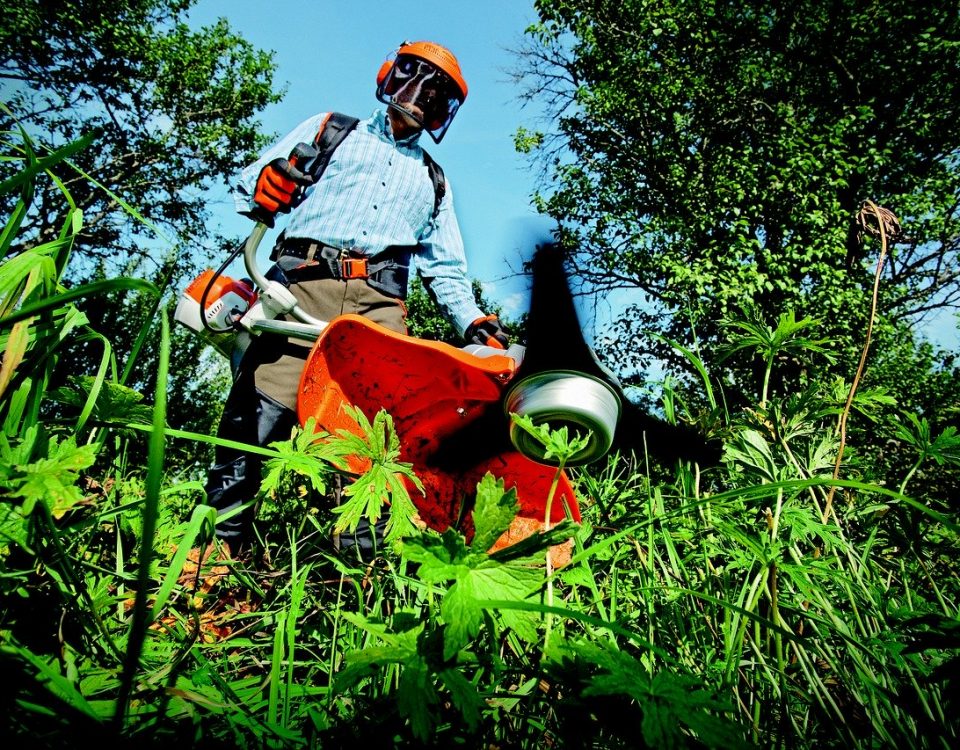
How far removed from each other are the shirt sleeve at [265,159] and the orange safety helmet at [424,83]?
0.44 metres

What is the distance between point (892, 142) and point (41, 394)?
12.9 m

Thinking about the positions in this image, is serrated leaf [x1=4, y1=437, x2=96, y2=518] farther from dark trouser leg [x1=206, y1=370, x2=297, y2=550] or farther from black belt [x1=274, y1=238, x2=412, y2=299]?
black belt [x1=274, y1=238, x2=412, y2=299]

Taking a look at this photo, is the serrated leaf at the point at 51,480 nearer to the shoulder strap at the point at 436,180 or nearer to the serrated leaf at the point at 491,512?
the serrated leaf at the point at 491,512

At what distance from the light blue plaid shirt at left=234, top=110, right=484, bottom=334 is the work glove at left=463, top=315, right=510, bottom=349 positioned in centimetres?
12

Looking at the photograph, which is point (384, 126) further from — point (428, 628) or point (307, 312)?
point (428, 628)

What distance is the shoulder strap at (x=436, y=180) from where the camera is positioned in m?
3.02

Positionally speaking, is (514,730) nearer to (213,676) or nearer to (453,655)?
(453,655)

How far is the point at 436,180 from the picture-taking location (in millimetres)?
3023

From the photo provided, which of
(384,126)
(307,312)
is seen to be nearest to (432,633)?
(307,312)

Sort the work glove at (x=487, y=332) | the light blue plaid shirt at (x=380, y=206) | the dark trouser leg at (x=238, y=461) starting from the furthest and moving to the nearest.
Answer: the light blue plaid shirt at (x=380, y=206) → the work glove at (x=487, y=332) → the dark trouser leg at (x=238, y=461)

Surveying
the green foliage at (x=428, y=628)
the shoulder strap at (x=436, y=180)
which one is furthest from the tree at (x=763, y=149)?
the green foliage at (x=428, y=628)

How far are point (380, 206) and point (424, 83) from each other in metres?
0.79

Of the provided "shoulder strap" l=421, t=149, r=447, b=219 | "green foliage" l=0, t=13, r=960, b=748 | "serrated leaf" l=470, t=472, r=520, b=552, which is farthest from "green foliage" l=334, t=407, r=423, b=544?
"shoulder strap" l=421, t=149, r=447, b=219

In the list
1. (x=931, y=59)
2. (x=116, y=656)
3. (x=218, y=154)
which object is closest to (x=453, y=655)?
(x=116, y=656)
